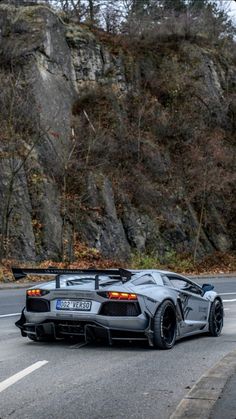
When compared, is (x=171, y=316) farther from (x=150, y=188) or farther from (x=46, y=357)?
(x=150, y=188)

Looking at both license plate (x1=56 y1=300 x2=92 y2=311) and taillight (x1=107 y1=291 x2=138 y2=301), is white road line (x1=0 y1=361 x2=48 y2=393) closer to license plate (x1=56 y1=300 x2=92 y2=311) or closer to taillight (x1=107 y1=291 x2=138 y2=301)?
license plate (x1=56 y1=300 x2=92 y2=311)

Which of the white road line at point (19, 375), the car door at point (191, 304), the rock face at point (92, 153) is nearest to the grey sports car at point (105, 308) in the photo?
the car door at point (191, 304)

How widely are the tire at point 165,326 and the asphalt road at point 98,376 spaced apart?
145 millimetres

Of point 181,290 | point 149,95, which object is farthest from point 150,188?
point 181,290

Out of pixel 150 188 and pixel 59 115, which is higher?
pixel 59 115

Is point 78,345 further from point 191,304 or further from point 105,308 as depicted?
point 191,304

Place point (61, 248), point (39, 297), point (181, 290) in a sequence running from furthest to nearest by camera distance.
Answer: point (61, 248) < point (181, 290) < point (39, 297)

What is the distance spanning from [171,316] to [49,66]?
28.6 metres

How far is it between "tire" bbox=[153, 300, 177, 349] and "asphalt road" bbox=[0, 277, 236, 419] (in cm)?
14

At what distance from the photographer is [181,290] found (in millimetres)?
10508

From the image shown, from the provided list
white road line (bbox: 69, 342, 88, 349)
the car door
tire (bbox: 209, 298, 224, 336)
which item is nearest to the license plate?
white road line (bbox: 69, 342, 88, 349)

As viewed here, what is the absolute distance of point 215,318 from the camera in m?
11.6

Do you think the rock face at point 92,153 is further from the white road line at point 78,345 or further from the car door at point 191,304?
the white road line at point 78,345

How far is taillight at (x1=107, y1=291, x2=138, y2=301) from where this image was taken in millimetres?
9336
